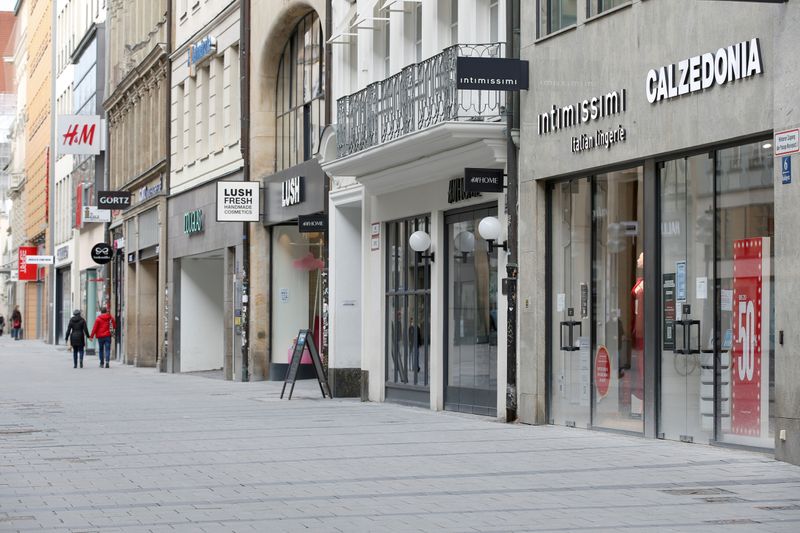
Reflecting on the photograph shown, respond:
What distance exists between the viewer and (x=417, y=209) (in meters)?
23.0

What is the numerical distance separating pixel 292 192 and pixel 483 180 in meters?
11.1

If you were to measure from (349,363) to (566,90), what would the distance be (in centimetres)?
1002

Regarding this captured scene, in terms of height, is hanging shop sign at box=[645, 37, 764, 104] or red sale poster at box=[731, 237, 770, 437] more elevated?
hanging shop sign at box=[645, 37, 764, 104]

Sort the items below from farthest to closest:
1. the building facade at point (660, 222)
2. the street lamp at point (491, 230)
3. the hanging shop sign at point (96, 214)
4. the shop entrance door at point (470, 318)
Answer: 1. the hanging shop sign at point (96, 214)
2. the shop entrance door at point (470, 318)
3. the street lamp at point (491, 230)
4. the building facade at point (660, 222)

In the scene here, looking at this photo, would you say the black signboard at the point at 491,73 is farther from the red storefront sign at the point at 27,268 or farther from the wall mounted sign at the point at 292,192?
the red storefront sign at the point at 27,268

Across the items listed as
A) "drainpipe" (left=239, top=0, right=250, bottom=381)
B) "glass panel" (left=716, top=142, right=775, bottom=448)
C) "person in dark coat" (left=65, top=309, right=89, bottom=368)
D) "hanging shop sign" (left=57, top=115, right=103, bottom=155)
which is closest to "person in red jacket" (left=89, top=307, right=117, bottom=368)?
"person in dark coat" (left=65, top=309, right=89, bottom=368)

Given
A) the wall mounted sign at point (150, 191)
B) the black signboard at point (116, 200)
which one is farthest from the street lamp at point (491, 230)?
the black signboard at point (116, 200)

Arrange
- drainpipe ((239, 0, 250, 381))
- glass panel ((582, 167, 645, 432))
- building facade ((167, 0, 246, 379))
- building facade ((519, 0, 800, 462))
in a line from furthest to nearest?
building facade ((167, 0, 246, 379)) < drainpipe ((239, 0, 250, 381)) < glass panel ((582, 167, 645, 432)) < building facade ((519, 0, 800, 462))

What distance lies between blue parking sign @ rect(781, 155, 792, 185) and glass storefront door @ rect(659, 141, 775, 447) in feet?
2.00

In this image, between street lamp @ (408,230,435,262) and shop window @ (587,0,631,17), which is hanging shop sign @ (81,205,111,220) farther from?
shop window @ (587,0,631,17)

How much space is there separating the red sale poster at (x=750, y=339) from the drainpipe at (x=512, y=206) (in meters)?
4.74

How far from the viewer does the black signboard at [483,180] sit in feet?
62.2

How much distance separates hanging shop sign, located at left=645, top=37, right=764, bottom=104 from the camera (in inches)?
546

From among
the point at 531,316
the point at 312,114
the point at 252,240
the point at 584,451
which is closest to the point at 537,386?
the point at 531,316
